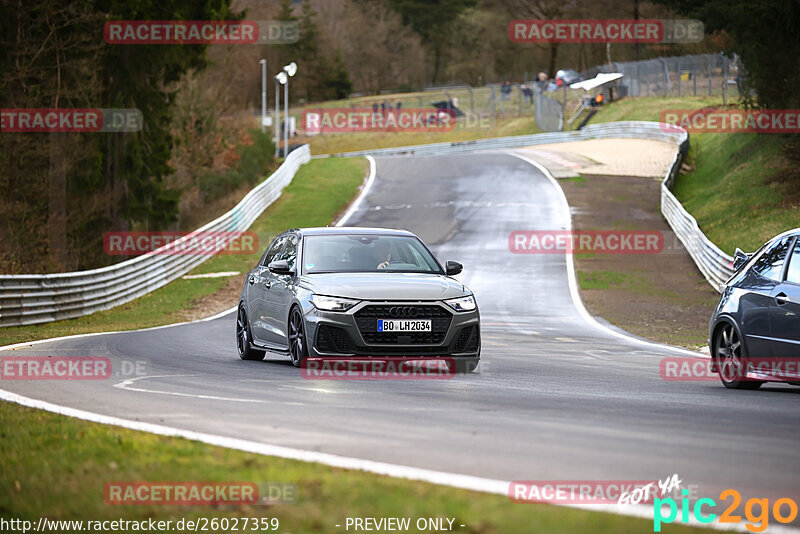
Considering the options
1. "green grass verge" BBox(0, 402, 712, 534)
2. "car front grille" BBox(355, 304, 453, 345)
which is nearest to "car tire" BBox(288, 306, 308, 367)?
"car front grille" BBox(355, 304, 453, 345)

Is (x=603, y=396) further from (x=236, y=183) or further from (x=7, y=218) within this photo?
(x=236, y=183)

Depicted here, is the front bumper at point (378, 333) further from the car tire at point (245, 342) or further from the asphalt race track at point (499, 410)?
the car tire at point (245, 342)

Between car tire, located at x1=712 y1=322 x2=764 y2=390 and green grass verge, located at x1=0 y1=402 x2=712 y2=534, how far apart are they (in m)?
6.43

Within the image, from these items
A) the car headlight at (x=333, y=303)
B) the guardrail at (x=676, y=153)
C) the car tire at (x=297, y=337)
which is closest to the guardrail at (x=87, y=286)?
the car tire at (x=297, y=337)

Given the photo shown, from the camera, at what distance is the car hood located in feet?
42.1

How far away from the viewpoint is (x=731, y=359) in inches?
480

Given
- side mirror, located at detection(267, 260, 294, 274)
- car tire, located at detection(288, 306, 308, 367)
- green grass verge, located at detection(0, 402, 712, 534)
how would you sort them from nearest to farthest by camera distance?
green grass verge, located at detection(0, 402, 712, 534)
car tire, located at detection(288, 306, 308, 367)
side mirror, located at detection(267, 260, 294, 274)

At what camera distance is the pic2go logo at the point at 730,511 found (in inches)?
215

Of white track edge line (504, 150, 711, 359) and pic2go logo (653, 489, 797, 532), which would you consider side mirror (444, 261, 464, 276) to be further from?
pic2go logo (653, 489, 797, 532)

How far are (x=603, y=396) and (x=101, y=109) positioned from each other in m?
37.3

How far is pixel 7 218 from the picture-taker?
35.3 m

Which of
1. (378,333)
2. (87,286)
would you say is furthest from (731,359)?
(87,286)

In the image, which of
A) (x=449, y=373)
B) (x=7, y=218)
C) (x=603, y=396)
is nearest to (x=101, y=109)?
(x=7, y=218)

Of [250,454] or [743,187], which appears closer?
[250,454]
